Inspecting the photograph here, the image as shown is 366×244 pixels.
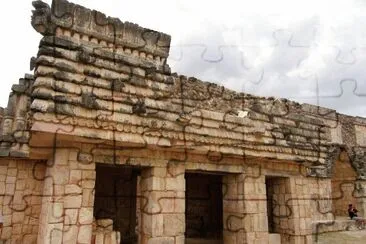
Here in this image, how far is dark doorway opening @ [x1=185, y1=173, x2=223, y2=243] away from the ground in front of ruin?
11.3 ft

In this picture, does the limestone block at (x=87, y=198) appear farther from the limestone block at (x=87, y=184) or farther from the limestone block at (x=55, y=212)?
the limestone block at (x=55, y=212)

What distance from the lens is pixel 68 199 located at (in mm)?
5480

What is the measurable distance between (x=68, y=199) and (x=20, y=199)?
3431mm

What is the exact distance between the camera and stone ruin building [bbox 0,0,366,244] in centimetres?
538

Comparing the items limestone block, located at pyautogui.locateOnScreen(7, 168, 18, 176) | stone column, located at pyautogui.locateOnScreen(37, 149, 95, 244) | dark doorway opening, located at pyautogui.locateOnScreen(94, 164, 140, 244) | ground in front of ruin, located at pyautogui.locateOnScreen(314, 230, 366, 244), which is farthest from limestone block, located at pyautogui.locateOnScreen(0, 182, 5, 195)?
ground in front of ruin, located at pyautogui.locateOnScreen(314, 230, 366, 244)

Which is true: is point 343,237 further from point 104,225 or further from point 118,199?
point 104,225

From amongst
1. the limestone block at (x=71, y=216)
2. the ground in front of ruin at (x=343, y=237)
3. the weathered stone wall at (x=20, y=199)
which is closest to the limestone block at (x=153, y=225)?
the limestone block at (x=71, y=216)

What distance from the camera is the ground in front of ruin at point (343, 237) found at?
37.8 feet

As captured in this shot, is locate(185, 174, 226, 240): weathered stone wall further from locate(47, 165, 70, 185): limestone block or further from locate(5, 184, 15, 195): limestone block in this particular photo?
locate(47, 165, 70, 185): limestone block

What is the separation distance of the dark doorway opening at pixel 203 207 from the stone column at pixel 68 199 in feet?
19.9

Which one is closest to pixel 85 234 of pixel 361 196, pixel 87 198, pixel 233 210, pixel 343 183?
pixel 87 198

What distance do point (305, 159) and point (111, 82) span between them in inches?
202

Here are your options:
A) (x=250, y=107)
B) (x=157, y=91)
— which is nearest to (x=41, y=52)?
(x=157, y=91)

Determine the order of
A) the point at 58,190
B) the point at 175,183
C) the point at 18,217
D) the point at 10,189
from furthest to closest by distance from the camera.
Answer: the point at 10,189 → the point at 18,217 → the point at 175,183 → the point at 58,190
